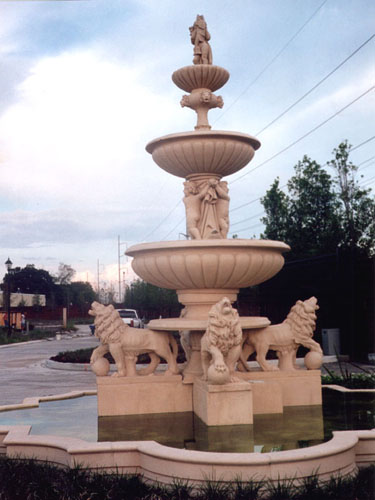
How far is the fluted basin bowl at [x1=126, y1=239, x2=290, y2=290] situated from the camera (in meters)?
6.66

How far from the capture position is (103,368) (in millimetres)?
7234

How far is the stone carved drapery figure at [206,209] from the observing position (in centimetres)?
787

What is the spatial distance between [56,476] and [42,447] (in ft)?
2.01

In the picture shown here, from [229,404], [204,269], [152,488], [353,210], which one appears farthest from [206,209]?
[353,210]

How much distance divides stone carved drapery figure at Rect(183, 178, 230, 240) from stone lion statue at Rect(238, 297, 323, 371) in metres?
1.46


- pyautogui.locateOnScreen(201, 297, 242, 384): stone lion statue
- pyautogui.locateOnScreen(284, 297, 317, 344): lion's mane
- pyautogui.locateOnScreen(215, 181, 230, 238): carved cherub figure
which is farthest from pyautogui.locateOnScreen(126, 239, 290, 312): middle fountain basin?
pyautogui.locateOnScreen(215, 181, 230, 238): carved cherub figure

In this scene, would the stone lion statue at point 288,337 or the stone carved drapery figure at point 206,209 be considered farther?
the stone carved drapery figure at point 206,209

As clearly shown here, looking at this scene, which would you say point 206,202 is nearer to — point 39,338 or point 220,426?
point 220,426

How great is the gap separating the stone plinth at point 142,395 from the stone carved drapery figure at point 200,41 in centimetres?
462

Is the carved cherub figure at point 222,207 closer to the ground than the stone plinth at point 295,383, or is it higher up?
higher up

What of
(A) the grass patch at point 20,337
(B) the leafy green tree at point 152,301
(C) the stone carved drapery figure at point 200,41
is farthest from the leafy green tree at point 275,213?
(C) the stone carved drapery figure at point 200,41

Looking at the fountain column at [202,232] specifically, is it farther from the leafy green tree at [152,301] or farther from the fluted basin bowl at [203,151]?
the leafy green tree at [152,301]

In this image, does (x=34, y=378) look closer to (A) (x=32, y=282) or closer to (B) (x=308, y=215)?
(B) (x=308, y=215)

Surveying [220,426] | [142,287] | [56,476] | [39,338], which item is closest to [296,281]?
[220,426]
